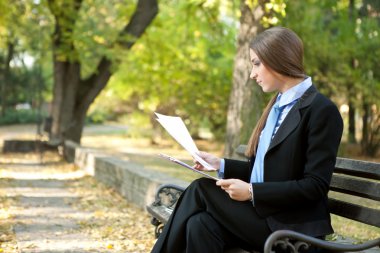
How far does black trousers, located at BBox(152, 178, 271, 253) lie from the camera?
3.05 m

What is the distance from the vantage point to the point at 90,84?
16.0 meters

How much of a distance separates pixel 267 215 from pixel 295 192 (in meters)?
0.20

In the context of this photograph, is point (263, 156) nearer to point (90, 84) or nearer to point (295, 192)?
point (295, 192)

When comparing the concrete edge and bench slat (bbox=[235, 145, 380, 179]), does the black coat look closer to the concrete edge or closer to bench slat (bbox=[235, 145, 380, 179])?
bench slat (bbox=[235, 145, 380, 179])

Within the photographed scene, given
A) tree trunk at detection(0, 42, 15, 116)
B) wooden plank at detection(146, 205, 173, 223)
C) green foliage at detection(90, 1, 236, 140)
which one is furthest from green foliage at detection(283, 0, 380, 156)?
tree trunk at detection(0, 42, 15, 116)

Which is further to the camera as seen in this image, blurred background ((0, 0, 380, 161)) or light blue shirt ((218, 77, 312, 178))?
blurred background ((0, 0, 380, 161))

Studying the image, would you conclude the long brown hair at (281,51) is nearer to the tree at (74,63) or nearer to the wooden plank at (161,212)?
the wooden plank at (161,212)

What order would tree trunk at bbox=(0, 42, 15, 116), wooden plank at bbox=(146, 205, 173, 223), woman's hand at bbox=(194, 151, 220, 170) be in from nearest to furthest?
woman's hand at bbox=(194, 151, 220, 170) → wooden plank at bbox=(146, 205, 173, 223) → tree trunk at bbox=(0, 42, 15, 116)

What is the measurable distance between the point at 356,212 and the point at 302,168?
0.54 m

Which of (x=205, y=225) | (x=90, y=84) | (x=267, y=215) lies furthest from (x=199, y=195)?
(x=90, y=84)

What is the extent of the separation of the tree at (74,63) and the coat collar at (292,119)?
37.7 ft

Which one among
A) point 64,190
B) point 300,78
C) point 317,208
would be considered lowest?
point 64,190

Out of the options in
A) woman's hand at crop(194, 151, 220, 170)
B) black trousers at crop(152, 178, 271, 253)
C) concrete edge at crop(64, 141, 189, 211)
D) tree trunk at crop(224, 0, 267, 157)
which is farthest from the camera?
tree trunk at crop(224, 0, 267, 157)

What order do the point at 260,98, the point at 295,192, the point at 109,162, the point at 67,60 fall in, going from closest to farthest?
the point at 295,192, the point at 260,98, the point at 109,162, the point at 67,60
